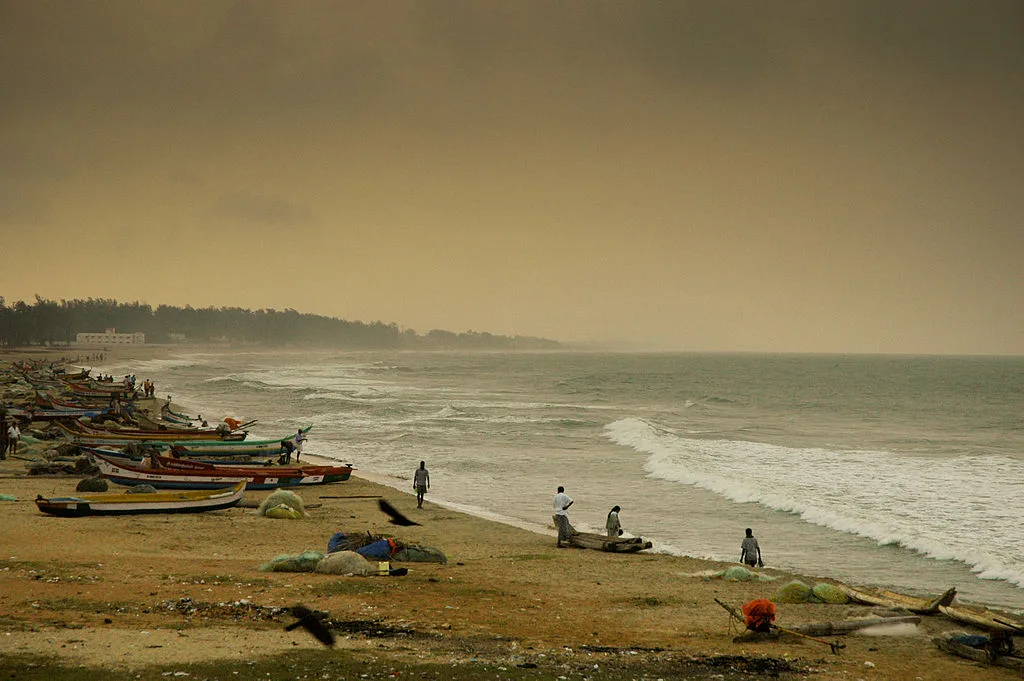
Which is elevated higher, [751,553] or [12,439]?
[751,553]

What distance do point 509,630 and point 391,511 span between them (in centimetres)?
1296

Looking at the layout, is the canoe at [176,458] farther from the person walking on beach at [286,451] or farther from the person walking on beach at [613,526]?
the person walking on beach at [613,526]

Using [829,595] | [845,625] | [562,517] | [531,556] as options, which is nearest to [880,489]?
[562,517]

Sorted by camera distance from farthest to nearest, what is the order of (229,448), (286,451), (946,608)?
(286,451) < (229,448) < (946,608)

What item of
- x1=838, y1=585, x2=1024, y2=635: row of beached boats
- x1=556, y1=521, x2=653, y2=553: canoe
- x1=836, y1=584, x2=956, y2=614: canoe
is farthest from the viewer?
x1=556, y1=521, x2=653, y2=553: canoe

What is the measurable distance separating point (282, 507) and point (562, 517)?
895 centimetres

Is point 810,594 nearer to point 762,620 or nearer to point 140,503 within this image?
point 762,620

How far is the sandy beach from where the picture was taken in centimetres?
1156

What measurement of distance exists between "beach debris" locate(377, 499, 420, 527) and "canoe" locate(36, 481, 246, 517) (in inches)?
177

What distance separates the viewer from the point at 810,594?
1694 cm

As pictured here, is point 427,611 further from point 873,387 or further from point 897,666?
point 873,387

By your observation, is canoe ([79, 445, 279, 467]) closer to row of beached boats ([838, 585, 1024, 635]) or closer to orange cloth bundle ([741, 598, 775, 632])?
orange cloth bundle ([741, 598, 775, 632])

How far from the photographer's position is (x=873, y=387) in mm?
124000

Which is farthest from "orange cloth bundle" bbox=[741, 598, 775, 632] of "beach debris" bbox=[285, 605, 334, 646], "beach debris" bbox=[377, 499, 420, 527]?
"beach debris" bbox=[377, 499, 420, 527]
